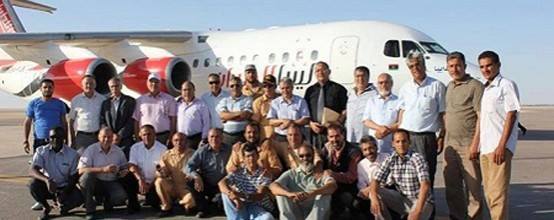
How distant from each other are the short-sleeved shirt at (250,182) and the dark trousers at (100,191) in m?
1.77

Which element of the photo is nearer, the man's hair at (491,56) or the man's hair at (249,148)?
the man's hair at (491,56)

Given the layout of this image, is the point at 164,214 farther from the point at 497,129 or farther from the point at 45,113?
the point at 497,129

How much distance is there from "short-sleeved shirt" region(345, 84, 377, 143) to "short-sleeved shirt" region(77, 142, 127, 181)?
286 centimetres

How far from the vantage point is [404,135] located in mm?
6508

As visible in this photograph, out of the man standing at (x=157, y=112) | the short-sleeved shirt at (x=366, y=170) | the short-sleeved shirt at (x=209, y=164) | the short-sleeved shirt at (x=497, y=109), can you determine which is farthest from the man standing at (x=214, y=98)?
the short-sleeved shirt at (x=497, y=109)

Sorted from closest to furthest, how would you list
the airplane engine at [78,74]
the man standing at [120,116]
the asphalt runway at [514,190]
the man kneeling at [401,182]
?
the man kneeling at [401,182] → the asphalt runway at [514,190] → the man standing at [120,116] → the airplane engine at [78,74]

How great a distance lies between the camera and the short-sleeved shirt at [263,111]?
8.20 meters

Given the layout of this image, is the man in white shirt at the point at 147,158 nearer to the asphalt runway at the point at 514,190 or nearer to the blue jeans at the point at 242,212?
the asphalt runway at the point at 514,190

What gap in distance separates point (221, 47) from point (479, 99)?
11.9 meters

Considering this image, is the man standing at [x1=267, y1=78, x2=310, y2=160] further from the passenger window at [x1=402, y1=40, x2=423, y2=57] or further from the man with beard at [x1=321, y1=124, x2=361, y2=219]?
the passenger window at [x1=402, y1=40, x2=423, y2=57]

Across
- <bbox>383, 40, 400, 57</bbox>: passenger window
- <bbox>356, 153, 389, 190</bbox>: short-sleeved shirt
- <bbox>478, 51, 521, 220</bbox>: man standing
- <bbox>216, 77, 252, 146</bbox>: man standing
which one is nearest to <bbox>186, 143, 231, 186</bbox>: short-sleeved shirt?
<bbox>216, 77, 252, 146</bbox>: man standing

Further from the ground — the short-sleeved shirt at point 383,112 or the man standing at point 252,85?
the man standing at point 252,85

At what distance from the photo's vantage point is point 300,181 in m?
6.74

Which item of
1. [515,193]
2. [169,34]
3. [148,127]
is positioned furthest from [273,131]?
[169,34]
